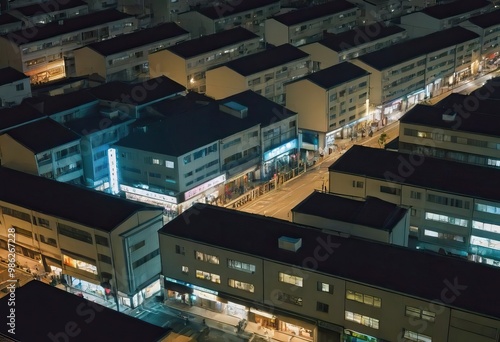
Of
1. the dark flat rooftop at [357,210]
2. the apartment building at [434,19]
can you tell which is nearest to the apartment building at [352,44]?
the apartment building at [434,19]

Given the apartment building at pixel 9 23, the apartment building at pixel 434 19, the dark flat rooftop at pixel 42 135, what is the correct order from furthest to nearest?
the apartment building at pixel 9 23 < the apartment building at pixel 434 19 < the dark flat rooftop at pixel 42 135

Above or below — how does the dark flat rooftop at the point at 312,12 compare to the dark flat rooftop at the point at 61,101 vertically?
below

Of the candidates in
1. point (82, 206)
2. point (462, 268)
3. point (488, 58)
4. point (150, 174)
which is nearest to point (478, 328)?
point (462, 268)

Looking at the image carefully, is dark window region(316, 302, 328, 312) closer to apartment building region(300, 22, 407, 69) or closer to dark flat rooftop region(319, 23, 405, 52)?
apartment building region(300, 22, 407, 69)

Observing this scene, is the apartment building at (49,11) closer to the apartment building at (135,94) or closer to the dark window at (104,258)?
the apartment building at (135,94)

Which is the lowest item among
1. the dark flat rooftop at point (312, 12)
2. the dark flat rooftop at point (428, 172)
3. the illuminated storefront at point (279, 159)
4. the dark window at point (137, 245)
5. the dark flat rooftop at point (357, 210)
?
the illuminated storefront at point (279, 159)

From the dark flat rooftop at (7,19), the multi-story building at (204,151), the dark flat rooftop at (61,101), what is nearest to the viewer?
the multi-story building at (204,151)

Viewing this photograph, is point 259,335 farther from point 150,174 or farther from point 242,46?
point 242,46
